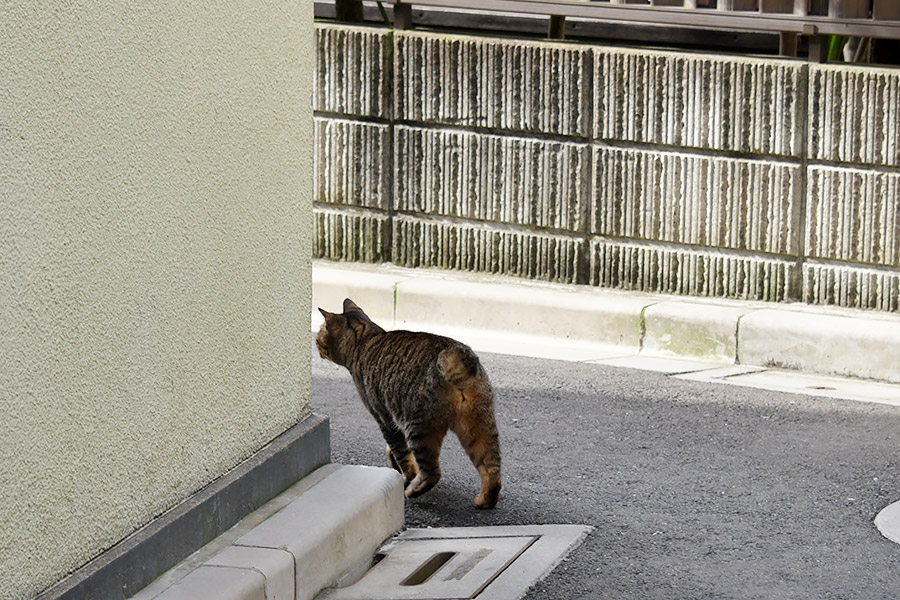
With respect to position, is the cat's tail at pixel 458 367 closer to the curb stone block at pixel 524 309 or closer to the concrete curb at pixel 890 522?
the concrete curb at pixel 890 522

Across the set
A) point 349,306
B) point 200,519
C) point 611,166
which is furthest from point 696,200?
point 200,519

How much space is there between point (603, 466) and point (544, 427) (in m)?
0.61

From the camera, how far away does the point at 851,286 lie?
8117 mm

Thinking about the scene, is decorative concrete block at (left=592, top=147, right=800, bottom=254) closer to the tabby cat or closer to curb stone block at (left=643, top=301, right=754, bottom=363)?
curb stone block at (left=643, top=301, right=754, bottom=363)

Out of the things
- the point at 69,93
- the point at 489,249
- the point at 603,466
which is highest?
the point at 69,93

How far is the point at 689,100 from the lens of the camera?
8.38 m

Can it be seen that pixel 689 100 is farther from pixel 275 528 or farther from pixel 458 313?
pixel 275 528

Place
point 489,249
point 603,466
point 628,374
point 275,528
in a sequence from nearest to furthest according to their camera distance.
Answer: point 275,528 → point 603,466 → point 628,374 → point 489,249

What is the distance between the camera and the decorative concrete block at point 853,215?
314 inches

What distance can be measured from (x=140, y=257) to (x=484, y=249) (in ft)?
16.4

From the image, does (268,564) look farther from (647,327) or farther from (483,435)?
(647,327)

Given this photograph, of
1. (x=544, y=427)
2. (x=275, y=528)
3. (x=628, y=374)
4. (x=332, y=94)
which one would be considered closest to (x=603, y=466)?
(x=544, y=427)

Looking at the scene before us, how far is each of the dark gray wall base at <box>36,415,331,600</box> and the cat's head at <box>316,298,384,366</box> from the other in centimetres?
104

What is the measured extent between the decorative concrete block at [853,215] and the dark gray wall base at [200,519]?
12.7 feet
